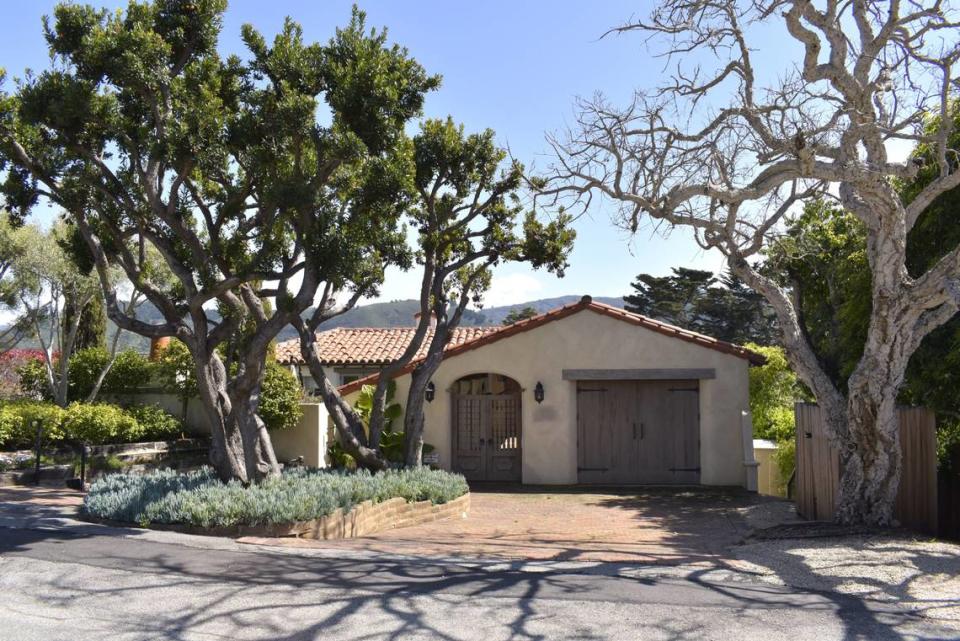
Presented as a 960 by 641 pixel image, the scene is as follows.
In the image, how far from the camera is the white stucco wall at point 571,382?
17.6 metres

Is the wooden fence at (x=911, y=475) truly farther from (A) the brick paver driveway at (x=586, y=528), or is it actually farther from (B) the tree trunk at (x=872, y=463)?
(A) the brick paver driveway at (x=586, y=528)

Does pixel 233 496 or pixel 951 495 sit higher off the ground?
Answer: pixel 233 496

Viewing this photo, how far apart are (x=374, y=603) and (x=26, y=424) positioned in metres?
12.0

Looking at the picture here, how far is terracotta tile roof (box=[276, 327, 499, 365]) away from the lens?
2414cm

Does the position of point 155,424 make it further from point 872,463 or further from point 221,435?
point 872,463

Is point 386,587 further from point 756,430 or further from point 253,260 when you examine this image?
point 756,430

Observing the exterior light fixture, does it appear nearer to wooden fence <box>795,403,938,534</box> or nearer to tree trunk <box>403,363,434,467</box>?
tree trunk <box>403,363,434,467</box>

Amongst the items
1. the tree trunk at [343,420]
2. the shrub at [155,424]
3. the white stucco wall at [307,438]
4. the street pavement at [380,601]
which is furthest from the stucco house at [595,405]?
the street pavement at [380,601]

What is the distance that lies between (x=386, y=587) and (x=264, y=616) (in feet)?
4.01

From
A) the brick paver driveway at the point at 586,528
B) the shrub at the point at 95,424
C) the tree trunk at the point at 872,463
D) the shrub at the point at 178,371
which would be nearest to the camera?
the brick paver driveway at the point at 586,528

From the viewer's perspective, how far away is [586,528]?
11922 millimetres

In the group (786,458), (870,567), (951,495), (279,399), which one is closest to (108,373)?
(279,399)

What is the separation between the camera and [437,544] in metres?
10.0

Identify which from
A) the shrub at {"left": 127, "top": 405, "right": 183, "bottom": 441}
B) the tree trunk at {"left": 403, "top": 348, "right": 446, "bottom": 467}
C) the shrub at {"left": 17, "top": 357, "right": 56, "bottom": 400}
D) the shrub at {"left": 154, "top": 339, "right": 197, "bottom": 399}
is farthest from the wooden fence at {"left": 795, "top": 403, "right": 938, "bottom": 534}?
the shrub at {"left": 17, "top": 357, "right": 56, "bottom": 400}
